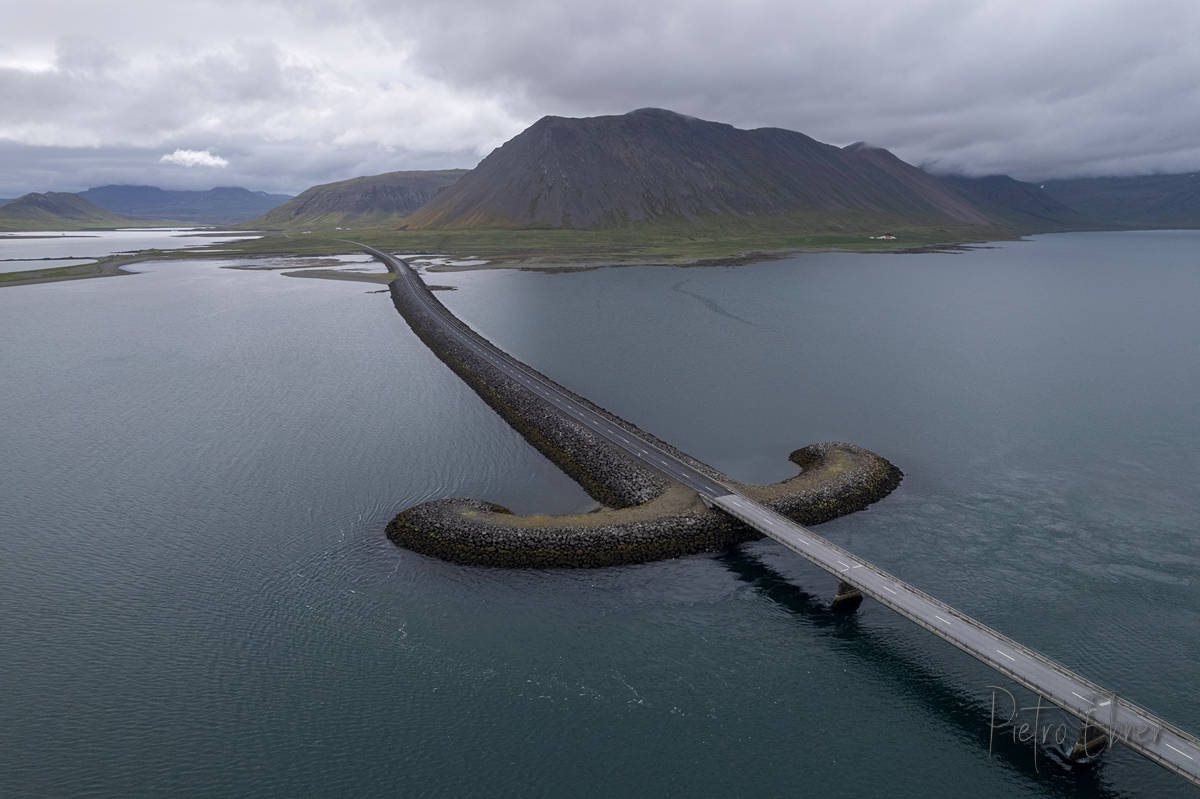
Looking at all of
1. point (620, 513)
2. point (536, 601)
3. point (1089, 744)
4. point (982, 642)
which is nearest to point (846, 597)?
point (982, 642)

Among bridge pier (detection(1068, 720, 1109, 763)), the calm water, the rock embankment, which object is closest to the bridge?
bridge pier (detection(1068, 720, 1109, 763))

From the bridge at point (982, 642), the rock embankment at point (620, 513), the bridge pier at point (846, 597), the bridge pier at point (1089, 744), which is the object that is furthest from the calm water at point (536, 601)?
the bridge at point (982, 642)

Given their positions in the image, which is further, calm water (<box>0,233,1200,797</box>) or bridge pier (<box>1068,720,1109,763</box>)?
calm water (<box>0,233,1200,797</box>)

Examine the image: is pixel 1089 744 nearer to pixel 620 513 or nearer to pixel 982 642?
pixel 982 642

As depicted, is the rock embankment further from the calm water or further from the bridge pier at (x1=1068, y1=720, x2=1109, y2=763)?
the bridge pier at (x1=1068, y1=720, x2=1109, y2=763)

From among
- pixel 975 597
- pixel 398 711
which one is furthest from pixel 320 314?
pixel 975 597

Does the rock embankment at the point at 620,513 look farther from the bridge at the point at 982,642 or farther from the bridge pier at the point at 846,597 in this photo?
the bridge pier at the point at 846,597
